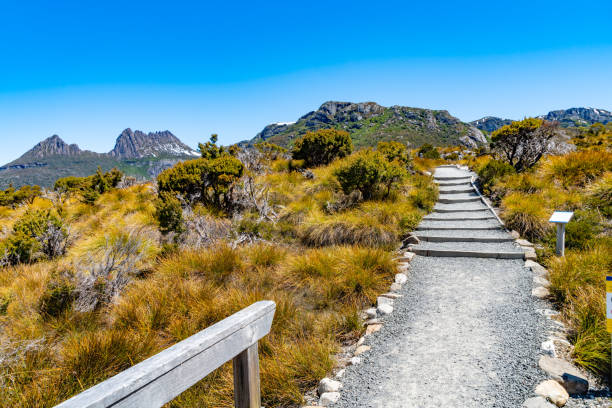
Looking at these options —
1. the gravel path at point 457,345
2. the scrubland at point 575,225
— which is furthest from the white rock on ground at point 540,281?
the scrubland at point 575,225

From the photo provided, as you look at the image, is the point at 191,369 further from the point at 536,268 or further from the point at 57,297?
the point at 536,268

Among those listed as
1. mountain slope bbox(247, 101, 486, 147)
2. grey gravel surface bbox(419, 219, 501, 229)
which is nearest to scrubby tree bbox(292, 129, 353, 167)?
grey gravel surface bbox(419, 219, 501, 229)

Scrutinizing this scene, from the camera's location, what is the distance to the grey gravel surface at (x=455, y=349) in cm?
294

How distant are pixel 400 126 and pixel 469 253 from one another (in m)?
106

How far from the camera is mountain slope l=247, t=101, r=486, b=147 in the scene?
92188 millimetres

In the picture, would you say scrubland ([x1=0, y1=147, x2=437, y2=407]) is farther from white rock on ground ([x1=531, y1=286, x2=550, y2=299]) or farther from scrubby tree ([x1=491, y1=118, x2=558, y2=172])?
scrubby tree ([x1=491, y1=118, x2=558, y2=172])

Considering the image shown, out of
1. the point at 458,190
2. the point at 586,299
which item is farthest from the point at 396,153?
the point at 586,299

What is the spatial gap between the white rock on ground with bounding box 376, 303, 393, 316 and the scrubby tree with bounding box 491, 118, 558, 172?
10518 mm

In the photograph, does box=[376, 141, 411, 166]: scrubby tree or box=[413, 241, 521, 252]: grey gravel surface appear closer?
box=[413, 241, 521, 252]: grey gravel surface

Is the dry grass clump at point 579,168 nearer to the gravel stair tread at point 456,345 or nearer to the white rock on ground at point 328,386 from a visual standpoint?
the gravel stair tread at point 456,345

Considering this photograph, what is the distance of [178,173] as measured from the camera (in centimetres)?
959

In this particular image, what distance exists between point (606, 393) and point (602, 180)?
7.98 meters

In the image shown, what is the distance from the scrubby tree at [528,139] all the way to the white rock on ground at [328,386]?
1234cm

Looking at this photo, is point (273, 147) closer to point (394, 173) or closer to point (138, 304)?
point (394, 173)
